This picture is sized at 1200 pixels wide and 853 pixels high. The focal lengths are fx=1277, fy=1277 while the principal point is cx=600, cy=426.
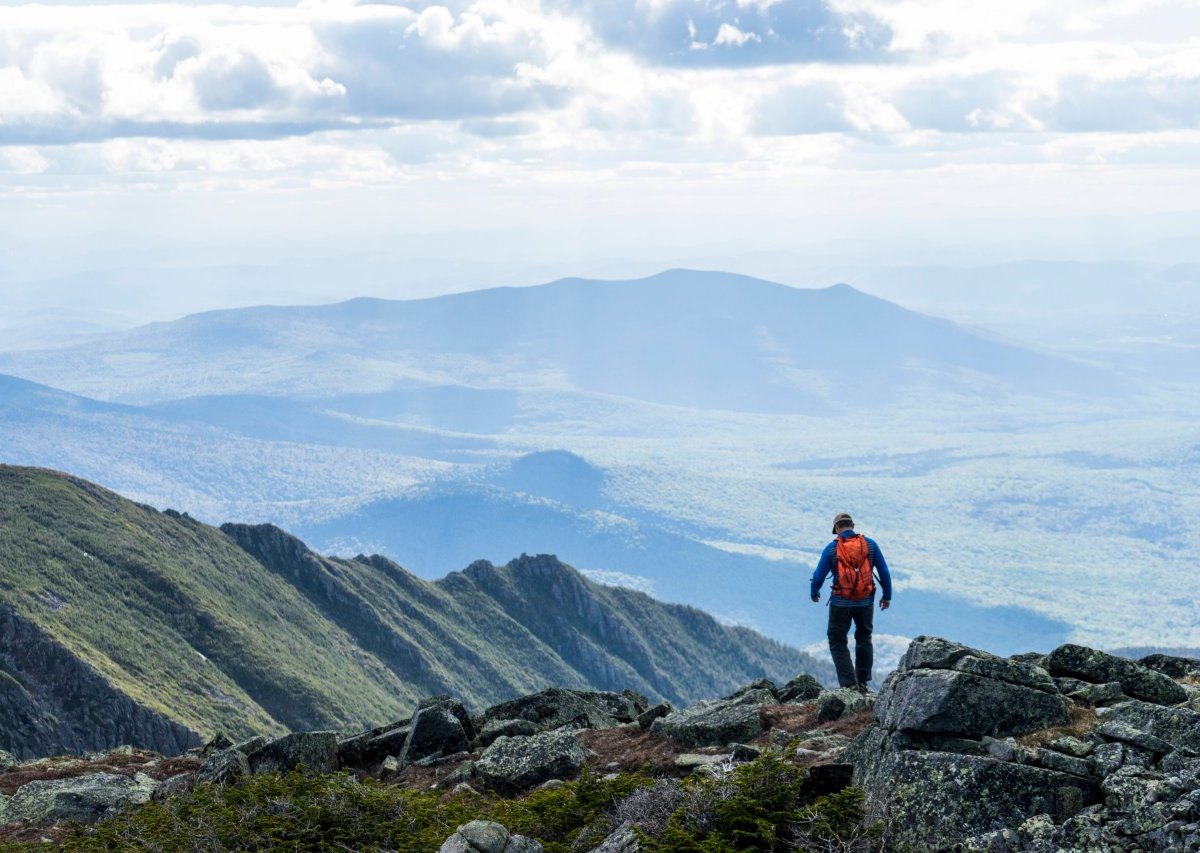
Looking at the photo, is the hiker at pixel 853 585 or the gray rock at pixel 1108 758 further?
the hiker at pixel 853 585

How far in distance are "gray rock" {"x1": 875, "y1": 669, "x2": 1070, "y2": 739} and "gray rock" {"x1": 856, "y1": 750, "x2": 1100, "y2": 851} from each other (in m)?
1.55

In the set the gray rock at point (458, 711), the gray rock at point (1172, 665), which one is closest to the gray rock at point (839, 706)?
the gray rock at point (1172, 665)

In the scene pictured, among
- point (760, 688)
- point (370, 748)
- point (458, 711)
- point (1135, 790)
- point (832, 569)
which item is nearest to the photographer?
point (1135, 790)

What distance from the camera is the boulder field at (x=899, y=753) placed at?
15.8 m

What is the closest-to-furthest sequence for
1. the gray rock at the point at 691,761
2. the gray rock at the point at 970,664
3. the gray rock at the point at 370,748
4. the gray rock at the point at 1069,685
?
1. the gray rock at the point at 970,664
2. the gray rock at the point at 1069,685
3. the gray rock at the point at 691,761
4. the gray rock at the point at 370,748

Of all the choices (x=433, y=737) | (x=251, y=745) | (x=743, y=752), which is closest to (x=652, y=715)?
(x=433, y=737)

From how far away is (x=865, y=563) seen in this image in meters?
27.8

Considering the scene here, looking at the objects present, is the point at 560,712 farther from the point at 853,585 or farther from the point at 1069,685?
the point at 1069,685

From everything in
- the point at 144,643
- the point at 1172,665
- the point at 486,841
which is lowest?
the point at 144,643

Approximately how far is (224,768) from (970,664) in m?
15.6

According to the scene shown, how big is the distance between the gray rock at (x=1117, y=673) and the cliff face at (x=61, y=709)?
10627 centimetres

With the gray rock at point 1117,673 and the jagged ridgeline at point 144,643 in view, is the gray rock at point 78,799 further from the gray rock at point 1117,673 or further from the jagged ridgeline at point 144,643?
the jagged ridgeline at point 144,643

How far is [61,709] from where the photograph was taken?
12225 cm

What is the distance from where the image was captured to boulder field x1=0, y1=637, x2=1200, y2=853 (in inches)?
622
